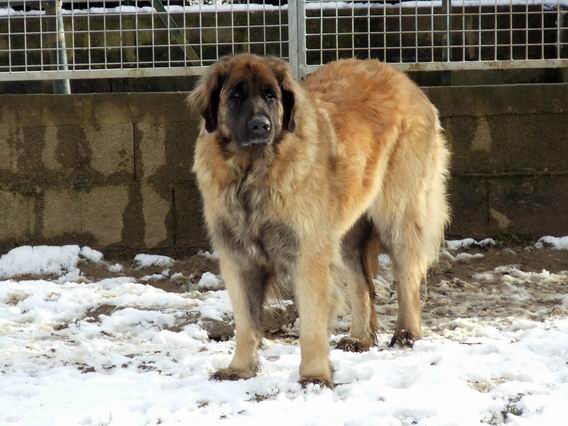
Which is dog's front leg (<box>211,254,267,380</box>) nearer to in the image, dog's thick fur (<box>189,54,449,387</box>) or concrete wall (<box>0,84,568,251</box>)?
dog's thick fur (<box>189,54,449,387</box>)

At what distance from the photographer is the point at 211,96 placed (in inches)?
192

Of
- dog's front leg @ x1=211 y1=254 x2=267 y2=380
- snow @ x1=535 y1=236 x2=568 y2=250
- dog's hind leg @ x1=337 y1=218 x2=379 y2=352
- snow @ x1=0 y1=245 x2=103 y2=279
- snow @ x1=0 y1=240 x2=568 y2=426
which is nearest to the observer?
snow @ x1=0 y1=240 x2=568 y2=426

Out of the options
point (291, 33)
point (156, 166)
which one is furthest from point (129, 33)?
point (291, 33)

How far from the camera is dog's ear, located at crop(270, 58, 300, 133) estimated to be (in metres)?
4.88

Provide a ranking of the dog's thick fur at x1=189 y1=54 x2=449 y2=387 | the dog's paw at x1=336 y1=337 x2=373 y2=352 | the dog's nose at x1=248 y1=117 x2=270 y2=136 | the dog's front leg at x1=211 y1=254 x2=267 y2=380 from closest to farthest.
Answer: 1. the dog's nose at x1=248 y1=117 x2=270 y2=136
2. the dog's thick fur at x1=189 y1=54 x2=449 y2=387
3. the dog's front leg at x1=211 y1=254 x2=267 y2=380
4. the dog's paw at x1=336 y1=337 x2=373 y2=352

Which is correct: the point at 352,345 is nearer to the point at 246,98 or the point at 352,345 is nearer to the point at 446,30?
the point at 246,98

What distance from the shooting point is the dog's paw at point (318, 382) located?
468cm

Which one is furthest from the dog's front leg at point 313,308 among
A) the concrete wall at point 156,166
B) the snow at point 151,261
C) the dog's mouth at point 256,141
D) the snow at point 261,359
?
the concrete wall at point 156,166

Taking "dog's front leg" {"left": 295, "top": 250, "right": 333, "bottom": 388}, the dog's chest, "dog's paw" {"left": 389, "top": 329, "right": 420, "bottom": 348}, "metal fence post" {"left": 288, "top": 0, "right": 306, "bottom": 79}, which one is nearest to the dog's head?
the dog's chest

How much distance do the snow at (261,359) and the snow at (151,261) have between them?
1.79ft

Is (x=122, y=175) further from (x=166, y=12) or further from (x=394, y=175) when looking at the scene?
(x=394, y=175)

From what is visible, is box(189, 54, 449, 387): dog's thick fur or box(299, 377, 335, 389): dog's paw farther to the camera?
box(189, 54, 449, 387): dog's thick fur

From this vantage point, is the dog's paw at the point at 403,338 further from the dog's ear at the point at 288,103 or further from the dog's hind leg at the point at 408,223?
the dog's ear at the point at 288,103

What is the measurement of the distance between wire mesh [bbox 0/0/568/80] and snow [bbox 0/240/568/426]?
5.95 feet
